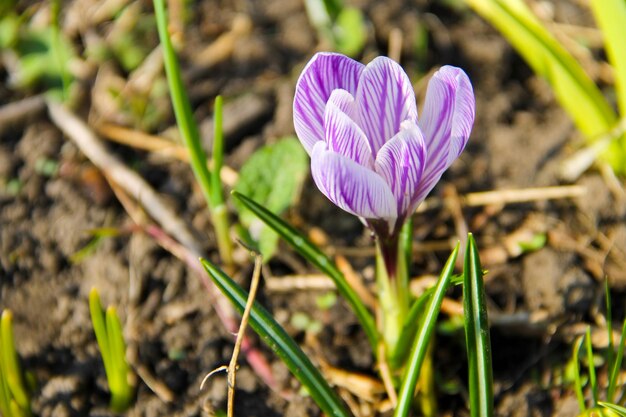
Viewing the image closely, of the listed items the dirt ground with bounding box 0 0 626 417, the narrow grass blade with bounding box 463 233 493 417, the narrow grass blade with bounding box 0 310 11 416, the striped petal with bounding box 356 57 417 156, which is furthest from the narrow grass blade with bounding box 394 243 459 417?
the narrow grass blade with bounding box 0 310 11 416

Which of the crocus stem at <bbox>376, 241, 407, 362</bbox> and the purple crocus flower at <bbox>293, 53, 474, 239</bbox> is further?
the crocus stem at <bbox>376, 241, 407, 362</bbox>

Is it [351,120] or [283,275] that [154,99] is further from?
[351,120]

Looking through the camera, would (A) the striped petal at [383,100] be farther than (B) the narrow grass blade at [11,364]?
No

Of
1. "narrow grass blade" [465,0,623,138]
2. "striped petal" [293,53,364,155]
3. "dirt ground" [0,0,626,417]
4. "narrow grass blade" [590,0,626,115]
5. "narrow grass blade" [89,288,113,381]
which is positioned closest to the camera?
"striped petal" [293,53,364,155]

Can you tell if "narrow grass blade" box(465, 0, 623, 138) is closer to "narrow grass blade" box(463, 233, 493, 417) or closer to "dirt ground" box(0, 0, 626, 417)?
"dirt ground" box(0, 0, 626, 417)

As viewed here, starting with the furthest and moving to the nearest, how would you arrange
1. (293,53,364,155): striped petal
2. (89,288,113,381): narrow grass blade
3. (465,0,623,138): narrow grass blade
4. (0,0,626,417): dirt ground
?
1. (465,0,623,138): narrow grass blade
2. (0,0,626,417): dirt ground
3. (89,288,113,381): narrow grass blade
4. (293,53,364,155): striped petal

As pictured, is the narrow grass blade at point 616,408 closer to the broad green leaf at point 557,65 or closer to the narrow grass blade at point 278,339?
the narrow grass blade at point 278,339

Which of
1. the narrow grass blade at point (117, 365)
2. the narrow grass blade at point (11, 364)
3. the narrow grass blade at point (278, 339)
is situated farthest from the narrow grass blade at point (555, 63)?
the narrow grass blade at point (11, 364)

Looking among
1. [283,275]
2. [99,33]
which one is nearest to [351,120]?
[283,275]
